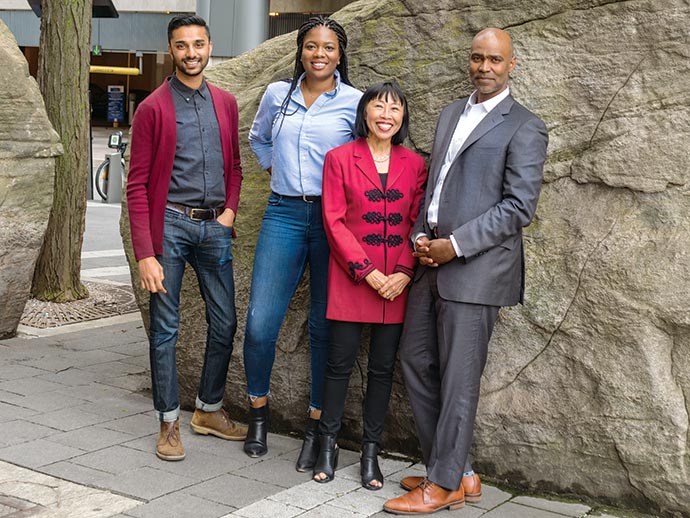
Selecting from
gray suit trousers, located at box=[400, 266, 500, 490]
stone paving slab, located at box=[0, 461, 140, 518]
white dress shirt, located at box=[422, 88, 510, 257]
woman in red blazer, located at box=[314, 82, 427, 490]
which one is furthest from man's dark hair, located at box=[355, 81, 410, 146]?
stone paving slab, located at box=[0, 461, 140, 518]

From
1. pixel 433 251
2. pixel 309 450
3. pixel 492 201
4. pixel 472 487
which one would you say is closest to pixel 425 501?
pixel 472 487

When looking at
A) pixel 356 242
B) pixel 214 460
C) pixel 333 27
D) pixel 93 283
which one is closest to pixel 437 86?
pixel 333 27

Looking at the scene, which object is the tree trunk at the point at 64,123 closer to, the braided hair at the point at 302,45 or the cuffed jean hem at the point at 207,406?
the cuffed jean hem at the point at 207,406

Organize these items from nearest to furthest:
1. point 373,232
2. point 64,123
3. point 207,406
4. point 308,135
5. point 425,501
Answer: point 425,501 → point 373,232 → point 308,135 → point 207,406 → point 64,123

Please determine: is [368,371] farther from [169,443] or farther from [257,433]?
[169,443]

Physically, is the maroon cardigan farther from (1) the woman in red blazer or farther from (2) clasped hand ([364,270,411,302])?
(2) clasped hand ([364,270,411,302])

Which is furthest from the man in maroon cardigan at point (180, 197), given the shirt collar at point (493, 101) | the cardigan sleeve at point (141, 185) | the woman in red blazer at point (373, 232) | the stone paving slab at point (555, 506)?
the stone paving slab at point (555, 506)

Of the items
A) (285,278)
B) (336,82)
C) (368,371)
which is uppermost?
(336,82)

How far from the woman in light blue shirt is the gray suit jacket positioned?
72 centimetres

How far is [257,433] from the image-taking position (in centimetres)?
494

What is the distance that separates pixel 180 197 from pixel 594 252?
1.88 m

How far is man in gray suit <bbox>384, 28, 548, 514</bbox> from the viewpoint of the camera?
4.09 metres

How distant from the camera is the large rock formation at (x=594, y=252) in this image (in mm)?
4242

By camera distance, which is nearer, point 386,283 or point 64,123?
point 386,283
